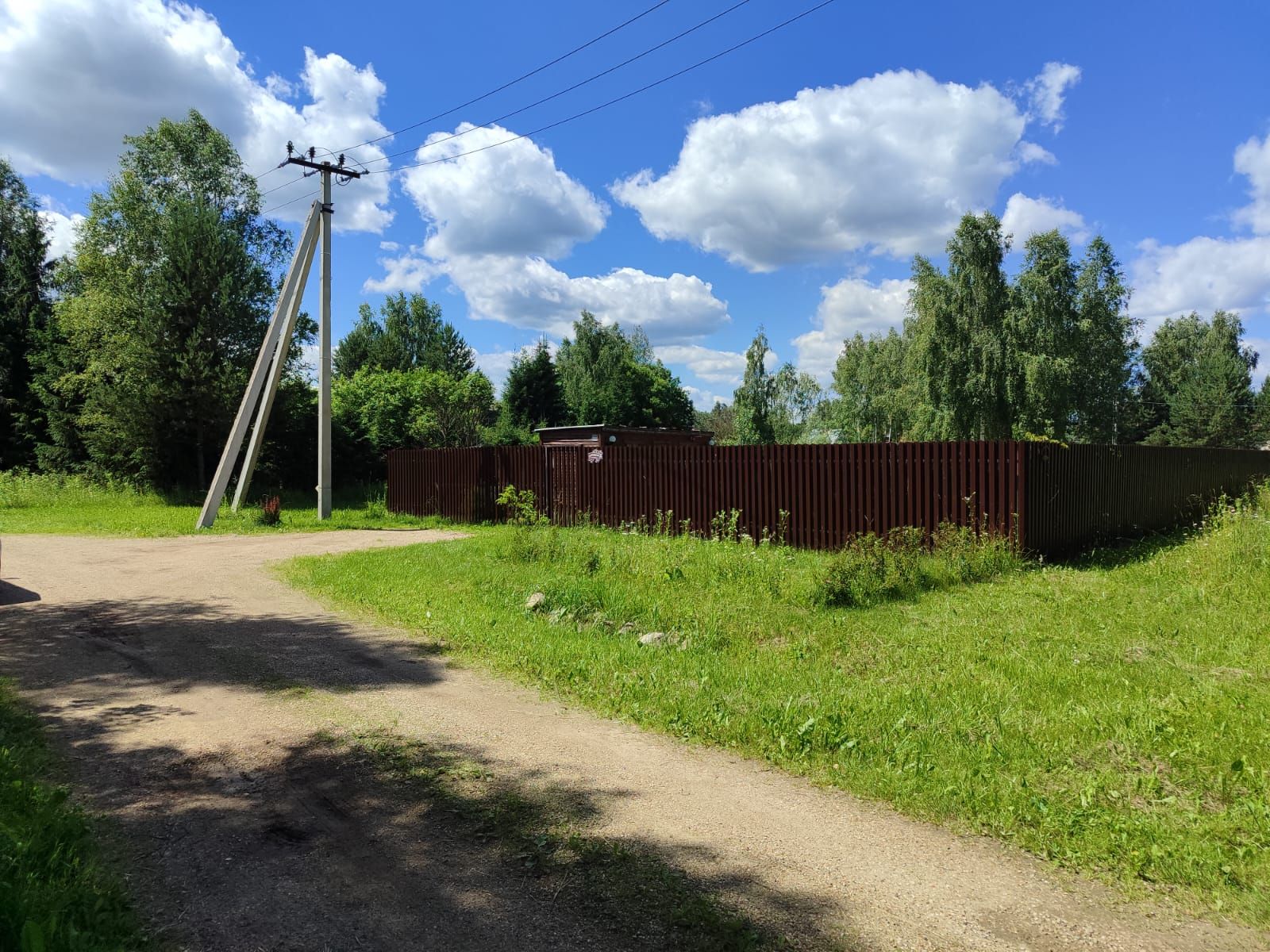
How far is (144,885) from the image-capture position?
2.91 meters

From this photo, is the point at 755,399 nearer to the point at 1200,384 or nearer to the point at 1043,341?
the point at 1043,341

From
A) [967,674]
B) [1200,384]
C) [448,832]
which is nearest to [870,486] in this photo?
[967,674]

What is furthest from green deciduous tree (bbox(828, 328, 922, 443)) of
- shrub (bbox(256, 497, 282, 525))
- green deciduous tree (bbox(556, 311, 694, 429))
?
shrub (bbox(256, 497, 282, 525))

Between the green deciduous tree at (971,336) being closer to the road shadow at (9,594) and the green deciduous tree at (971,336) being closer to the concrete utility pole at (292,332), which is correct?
the concrete utility pole at (292,332)

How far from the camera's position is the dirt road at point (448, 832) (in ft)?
8.95

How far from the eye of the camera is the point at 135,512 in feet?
72.7

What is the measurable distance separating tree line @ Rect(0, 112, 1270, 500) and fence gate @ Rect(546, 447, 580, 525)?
1393 centimetres

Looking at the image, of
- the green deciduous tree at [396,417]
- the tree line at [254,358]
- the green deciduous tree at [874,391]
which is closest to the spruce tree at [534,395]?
the tree line at [254,358]

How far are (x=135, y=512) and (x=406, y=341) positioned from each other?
43060 millimetres

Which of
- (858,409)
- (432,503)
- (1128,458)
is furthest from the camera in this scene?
(858,409)

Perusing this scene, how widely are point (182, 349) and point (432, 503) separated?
11613 millimetres

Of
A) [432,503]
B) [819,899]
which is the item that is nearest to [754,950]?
[819,899]

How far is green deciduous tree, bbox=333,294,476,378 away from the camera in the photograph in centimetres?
6150

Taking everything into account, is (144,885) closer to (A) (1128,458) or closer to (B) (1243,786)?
(B) (1243,786)
